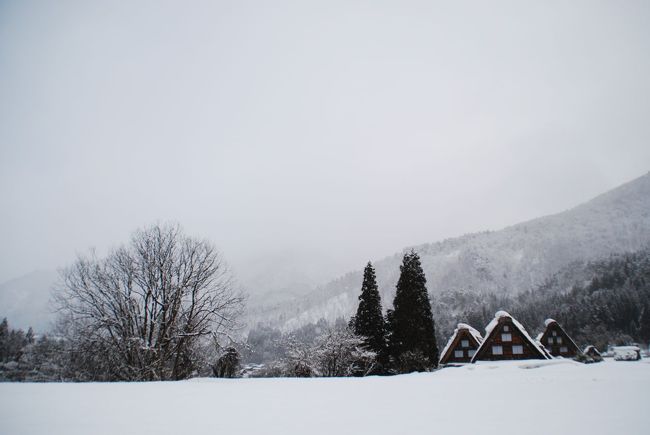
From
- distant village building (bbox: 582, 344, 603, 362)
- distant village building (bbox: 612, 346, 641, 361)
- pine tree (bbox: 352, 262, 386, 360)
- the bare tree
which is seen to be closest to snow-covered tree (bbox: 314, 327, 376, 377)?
pine tree (bbox: 352, 262, 386, 360)

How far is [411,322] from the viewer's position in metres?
36.9

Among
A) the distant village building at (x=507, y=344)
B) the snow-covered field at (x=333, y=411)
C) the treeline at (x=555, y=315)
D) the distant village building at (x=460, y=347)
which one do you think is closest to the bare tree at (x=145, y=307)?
the treeline at (x=555, y=315)

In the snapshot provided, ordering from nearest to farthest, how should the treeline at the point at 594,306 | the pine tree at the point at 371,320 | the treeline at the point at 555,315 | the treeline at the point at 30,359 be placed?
the pine tree at the point at 371,320, the treeline at the point at 30,359, the treeline at the point at 555,315, the treeline at the point at 594,306

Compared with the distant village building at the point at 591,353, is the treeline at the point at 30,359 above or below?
above

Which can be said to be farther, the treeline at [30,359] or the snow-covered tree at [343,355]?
the treeline at [30,359]

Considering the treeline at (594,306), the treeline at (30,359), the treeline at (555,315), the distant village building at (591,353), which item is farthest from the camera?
the treeline at (594,306)

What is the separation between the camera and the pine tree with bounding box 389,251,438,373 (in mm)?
36312

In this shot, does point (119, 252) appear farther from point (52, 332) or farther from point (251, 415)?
point (251, 415)

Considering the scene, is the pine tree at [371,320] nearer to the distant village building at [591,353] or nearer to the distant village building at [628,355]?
the distant village building at [591,353]

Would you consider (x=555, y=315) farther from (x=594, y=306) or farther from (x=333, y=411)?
(x=333, y=411)

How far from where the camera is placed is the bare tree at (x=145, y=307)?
22.5m

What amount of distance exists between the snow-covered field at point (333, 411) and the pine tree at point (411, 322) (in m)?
27.6

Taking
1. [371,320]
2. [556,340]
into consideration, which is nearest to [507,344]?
[371,320]

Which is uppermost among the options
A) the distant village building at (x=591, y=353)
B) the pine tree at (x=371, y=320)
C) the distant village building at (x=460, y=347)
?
the pine tree at (x=371, y=320)
